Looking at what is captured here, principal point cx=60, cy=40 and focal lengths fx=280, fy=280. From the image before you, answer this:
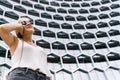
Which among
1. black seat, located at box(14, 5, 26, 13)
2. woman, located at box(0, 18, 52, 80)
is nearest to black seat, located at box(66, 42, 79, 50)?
black seat, located at box(14, 5, 26, 13)

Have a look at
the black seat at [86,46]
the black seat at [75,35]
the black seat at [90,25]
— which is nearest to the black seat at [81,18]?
the black seat at [90,25]

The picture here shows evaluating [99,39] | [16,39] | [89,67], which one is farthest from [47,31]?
[16,39]

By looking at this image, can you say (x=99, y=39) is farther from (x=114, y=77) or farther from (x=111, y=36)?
(x=114, y=77)

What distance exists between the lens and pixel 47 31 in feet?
91.1

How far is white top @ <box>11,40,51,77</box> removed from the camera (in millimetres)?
2421

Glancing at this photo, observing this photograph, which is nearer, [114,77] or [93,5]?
[114,77]

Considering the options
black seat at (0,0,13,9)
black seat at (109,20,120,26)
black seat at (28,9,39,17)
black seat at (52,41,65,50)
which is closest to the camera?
black seat at (52,41,65,50)

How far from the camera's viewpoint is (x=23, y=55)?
2480mm

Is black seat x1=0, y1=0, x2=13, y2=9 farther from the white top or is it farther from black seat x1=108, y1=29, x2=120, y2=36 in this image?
the white top

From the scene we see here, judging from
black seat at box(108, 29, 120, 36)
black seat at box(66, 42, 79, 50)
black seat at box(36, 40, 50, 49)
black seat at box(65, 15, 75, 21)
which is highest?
black seat at box(65, 15, 75, 21)

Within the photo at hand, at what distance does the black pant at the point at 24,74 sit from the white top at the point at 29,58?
49 mm

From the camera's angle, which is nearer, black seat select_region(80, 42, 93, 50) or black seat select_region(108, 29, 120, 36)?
black seat select_region(80, 42, 93, 50)

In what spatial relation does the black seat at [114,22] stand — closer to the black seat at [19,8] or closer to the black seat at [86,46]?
the black seat at [86,46]

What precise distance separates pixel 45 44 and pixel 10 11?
16.1 feet
